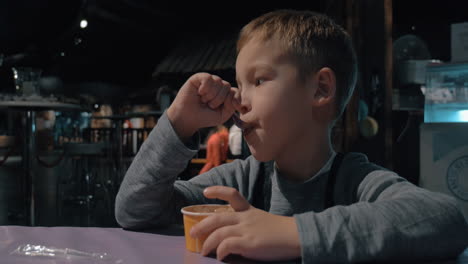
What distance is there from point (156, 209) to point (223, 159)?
15.6ft

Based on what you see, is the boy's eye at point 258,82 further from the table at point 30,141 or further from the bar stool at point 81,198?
the bar stool at point 81,198

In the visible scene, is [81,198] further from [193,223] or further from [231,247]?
[231,247]

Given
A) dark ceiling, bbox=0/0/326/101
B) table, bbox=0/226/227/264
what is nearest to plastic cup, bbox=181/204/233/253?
table, bbox=0/226/227/264

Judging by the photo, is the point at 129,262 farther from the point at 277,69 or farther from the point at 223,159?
the point at 223,159

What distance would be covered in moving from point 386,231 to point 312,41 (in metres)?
0.46

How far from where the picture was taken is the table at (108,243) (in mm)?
599

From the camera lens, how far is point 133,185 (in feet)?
3.04

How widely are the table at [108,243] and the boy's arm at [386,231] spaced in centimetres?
15

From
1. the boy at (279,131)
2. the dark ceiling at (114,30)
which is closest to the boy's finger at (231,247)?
the boy at (279,131)

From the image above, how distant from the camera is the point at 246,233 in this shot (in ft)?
1.92

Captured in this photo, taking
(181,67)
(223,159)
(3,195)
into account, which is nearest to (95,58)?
(181,67)

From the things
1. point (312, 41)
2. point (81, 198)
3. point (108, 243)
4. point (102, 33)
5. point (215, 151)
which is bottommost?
point (81, 198)

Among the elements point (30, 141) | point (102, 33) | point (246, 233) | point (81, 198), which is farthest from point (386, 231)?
point (102, 33)

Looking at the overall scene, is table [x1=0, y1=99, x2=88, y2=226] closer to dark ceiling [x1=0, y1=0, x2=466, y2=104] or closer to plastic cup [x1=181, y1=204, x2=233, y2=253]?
dark ceiling [x1=0, y1=0, x2=466, y2=104]
